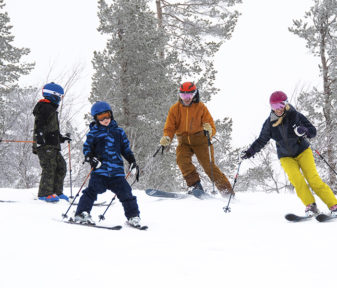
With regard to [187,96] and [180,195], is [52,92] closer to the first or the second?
[187,96]

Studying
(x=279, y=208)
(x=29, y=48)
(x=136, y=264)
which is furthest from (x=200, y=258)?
(x=29, y=48)

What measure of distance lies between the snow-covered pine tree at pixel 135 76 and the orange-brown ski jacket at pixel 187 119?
625cm

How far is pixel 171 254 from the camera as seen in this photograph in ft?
8.86

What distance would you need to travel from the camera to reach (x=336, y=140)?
1500 cm

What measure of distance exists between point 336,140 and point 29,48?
15.5 metres

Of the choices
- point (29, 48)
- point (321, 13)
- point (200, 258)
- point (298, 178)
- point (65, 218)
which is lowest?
point (65, 218)

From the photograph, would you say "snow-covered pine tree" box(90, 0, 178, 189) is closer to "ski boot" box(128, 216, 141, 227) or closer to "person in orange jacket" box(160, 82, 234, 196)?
"person in orange jacket" box(160, 82, 234, 196)

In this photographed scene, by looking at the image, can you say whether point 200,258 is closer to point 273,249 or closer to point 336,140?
point 273,249

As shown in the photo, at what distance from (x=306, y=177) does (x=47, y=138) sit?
152 inches

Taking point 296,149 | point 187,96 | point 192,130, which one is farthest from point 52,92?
point 296,149

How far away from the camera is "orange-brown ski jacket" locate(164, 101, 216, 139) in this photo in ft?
19.4

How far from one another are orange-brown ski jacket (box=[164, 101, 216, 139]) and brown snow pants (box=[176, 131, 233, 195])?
0.12 m

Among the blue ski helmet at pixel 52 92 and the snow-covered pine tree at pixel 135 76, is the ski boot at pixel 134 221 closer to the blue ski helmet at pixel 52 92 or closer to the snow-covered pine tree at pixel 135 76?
the blue ski helmet at pixel 52 92

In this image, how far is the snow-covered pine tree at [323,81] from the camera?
1438 centimetres
